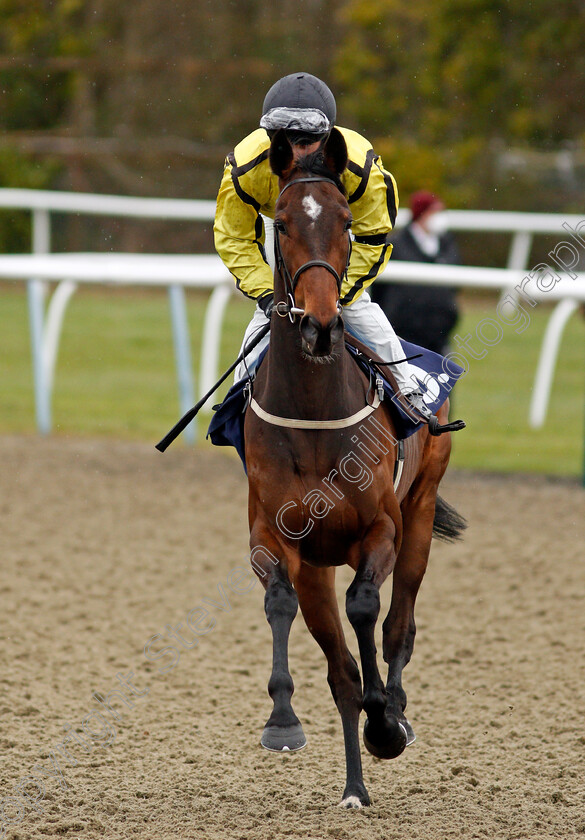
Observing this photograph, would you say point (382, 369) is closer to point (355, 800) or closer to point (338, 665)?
point (338, 665)

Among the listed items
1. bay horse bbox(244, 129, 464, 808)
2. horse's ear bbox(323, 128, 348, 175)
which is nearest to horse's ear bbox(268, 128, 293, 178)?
bay horse bbox(244, 129, 464, 808)

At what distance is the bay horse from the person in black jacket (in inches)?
194

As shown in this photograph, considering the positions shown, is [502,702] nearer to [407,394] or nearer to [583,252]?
[407,394]

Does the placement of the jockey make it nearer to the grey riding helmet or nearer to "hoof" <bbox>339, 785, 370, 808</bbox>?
the grey riding helmet

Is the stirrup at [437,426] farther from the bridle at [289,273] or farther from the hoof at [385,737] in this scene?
the hoof at [385,737]

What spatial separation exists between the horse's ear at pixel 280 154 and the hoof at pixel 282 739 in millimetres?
1602

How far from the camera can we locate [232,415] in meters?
4.01

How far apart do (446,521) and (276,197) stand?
169 cm

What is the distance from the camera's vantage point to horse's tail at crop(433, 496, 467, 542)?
15.7ft

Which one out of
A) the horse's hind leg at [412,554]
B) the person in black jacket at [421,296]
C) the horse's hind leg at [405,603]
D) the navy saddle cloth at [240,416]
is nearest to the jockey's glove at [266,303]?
the navy saddle cloth at [240,416]

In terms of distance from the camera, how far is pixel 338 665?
12.5ft

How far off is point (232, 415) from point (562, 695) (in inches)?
77.6

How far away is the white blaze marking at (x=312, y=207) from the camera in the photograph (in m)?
3.27

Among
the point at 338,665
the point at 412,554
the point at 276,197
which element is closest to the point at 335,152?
the point at 276,197
